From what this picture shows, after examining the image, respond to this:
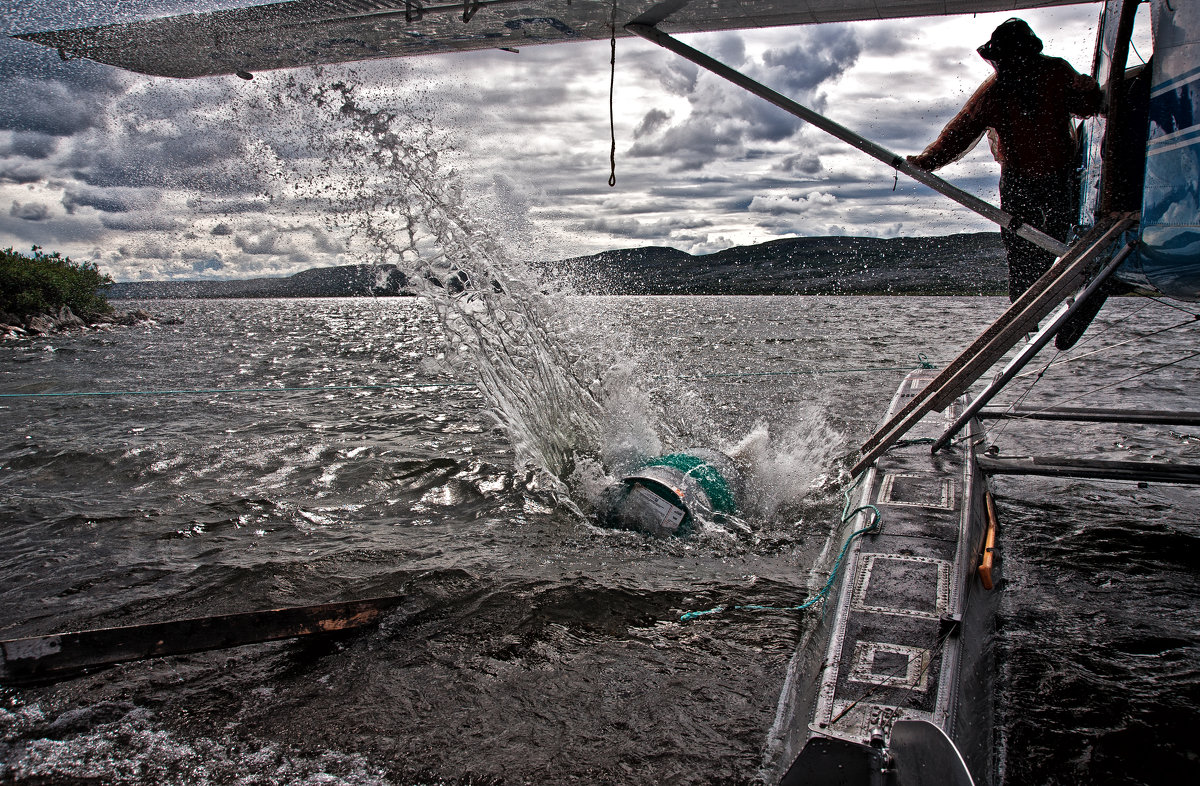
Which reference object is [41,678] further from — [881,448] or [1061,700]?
[881,448]

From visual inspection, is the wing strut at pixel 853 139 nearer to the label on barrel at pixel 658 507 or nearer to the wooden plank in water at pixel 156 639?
the label on barrel at pixel 658 507

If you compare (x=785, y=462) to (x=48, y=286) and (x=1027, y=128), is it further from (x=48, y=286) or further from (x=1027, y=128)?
(x=48, y=286)

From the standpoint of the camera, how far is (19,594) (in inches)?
180

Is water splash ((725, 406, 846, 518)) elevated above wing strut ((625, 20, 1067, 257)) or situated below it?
below

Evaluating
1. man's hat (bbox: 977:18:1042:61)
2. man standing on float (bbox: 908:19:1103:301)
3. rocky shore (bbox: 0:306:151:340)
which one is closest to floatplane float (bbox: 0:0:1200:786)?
man standing on float (bbox: 908:19:1103:301)

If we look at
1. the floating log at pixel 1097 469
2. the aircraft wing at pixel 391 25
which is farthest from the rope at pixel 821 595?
the aircraft wing at pixel 391 25

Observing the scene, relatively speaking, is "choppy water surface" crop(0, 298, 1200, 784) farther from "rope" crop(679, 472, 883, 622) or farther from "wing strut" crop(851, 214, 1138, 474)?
"wing strut" crop(851, 214, 1138, 474)

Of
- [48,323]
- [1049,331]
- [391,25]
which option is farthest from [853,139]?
[48,323]

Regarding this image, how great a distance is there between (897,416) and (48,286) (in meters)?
44.3

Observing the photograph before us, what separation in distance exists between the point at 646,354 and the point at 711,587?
1690cm

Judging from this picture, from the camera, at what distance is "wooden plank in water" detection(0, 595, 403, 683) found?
133 inches

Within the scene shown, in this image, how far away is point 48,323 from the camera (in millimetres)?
34031

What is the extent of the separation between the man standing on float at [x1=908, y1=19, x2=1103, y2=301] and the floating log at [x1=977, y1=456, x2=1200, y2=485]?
5.77 feet

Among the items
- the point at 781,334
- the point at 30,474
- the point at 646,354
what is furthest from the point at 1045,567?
Answer: the point at 781,334
